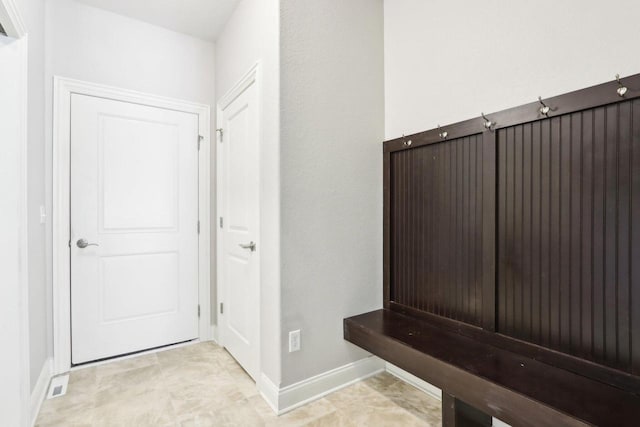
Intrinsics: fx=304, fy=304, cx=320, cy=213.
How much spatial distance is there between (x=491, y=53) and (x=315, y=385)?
217 cm

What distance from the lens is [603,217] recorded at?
125cm

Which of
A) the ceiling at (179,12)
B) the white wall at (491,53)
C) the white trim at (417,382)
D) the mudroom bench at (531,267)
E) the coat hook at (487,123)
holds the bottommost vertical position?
the white trim at (417,382)

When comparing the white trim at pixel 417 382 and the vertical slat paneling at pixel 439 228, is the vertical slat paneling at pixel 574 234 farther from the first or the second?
the white trim at pixel 417 382

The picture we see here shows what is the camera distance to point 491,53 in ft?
5.33

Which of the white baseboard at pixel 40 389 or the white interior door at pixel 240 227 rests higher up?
the white interior door at pixel 240 227

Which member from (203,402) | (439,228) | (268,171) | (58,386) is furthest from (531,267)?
(58,386)

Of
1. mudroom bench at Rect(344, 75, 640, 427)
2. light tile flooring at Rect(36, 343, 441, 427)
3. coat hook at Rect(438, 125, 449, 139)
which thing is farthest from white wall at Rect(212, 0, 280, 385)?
coat hook at Rect(438, 125, 449, 139)

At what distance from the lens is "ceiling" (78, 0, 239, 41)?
7.65 ft

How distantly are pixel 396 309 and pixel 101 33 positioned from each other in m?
3.09

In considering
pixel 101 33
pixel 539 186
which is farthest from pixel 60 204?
pixel 539 186

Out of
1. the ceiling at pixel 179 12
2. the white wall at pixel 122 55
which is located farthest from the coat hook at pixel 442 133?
the white wall at pixel 122 55

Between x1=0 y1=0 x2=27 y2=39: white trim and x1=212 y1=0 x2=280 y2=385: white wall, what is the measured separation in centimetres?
117

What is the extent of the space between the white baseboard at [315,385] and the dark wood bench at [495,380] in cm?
31

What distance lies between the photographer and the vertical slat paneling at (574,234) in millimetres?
1188
